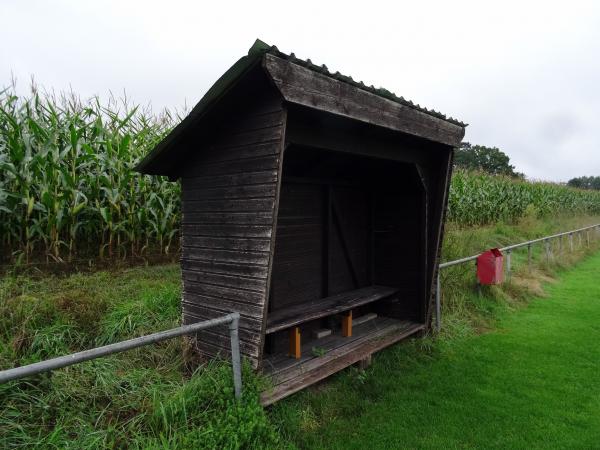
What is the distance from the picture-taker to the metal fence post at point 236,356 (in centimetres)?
286

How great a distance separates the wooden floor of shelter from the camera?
3.50 meters

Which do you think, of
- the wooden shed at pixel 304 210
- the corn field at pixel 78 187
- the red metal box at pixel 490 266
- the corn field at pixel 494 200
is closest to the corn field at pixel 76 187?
the corn field at pixel 78 187

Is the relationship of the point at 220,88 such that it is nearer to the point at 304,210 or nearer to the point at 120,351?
the point at 120,351

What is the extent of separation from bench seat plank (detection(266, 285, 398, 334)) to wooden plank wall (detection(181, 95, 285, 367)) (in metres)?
0.44

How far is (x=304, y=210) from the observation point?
4.77 m

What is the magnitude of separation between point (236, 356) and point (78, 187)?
11.0 ft

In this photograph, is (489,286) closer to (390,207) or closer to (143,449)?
(390,207)

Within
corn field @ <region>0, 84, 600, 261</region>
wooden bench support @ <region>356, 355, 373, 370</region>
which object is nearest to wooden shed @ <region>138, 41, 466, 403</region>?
wooden bench support @ <region>356, 355, 373, 370</region>

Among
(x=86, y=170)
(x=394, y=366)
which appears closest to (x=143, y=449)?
(x=394, y=366)

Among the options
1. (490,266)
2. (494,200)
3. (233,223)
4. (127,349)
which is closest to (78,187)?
(233,223)

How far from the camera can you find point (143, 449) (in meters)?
2.49

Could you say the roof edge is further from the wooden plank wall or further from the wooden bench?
the wooden bench

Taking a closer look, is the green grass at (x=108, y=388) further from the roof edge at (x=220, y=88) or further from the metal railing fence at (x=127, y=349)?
the roof edge at (x=220, y=88)

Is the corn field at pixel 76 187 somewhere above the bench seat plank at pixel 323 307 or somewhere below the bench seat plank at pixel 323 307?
above
